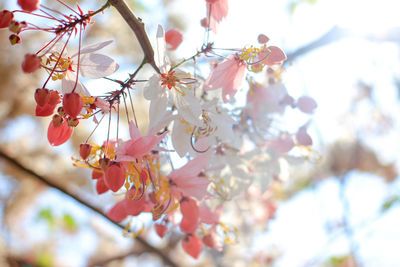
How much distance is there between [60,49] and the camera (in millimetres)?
453

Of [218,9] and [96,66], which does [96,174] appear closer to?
[96,66]

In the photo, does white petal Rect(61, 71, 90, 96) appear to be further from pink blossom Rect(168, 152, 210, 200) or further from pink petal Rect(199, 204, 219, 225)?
pink petal Rect(199, 204, 219, 225)

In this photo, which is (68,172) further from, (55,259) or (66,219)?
(55,259)

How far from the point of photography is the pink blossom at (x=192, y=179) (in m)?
0.51

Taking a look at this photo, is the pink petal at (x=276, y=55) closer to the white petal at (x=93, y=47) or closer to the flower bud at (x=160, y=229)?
the white petal at (x=93, y=47)

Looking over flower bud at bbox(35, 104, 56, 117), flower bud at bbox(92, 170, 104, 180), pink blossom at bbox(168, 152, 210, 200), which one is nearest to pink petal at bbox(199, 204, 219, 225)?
pink blossom at bbox(168, 152, 210, 200)

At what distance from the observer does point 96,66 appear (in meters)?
0.45

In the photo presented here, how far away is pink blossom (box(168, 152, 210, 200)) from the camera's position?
51 cm

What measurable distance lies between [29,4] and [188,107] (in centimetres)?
23

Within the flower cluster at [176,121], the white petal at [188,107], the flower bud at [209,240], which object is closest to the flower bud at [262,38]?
the flower cluster at [176,121]

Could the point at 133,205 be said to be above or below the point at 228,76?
below

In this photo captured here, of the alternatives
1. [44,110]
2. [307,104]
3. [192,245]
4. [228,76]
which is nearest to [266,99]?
[307,104]

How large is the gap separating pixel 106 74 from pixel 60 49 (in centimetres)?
7

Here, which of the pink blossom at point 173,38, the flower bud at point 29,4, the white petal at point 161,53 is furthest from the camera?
the pink blossom at point 173,38
